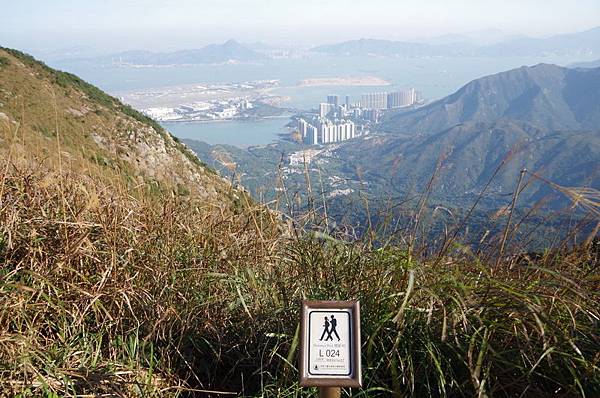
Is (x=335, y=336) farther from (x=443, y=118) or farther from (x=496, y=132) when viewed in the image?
(x=443, y=118)

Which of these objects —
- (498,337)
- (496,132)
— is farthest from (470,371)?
(496,132)

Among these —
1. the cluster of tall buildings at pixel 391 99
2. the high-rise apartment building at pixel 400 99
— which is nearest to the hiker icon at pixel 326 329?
the cluster of tall buildings at pixel 391 99

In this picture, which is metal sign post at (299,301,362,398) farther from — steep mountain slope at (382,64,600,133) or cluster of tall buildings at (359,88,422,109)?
steep mountain slope at (382,64,600,133)

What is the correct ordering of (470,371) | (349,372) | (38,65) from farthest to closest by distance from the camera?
(38,65) → (470,371) → (349,372)

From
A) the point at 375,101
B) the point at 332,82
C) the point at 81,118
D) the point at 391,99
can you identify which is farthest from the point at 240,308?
the point at 391,99

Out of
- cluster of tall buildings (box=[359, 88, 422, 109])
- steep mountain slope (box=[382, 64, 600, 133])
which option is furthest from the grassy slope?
steep mountain slope (box=[382, 64, 600, 133])
